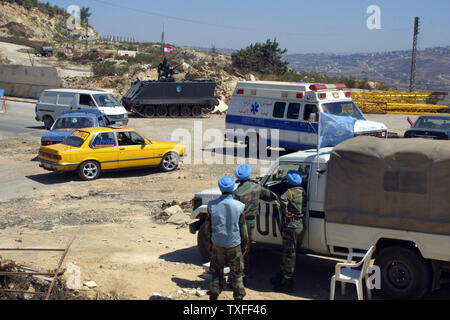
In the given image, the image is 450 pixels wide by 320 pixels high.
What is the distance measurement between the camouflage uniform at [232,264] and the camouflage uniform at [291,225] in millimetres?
721

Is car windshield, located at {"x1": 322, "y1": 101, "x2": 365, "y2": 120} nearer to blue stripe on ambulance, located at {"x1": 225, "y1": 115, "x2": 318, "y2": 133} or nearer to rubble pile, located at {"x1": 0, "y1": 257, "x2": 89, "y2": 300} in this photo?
blue stripe on ambulance, located at {"x1": 225, "y1": 115, "x2": 318, "y2": 133}

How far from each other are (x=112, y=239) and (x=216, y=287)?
11.5ft

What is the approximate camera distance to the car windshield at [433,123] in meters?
16.5

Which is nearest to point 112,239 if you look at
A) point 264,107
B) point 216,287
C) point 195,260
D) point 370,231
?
point 195,260

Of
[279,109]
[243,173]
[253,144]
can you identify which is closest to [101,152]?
[253,144]

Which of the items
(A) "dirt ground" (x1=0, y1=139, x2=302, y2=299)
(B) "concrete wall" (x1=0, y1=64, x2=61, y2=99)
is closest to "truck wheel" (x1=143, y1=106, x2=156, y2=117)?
(B) "concrete wall" (x1=0, y1=64, x2=61, y2=99)

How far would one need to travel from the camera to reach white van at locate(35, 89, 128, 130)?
76.7 feet

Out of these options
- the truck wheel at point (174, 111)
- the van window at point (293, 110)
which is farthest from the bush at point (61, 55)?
the van window at point (293, 110)

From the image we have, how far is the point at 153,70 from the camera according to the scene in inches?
1636

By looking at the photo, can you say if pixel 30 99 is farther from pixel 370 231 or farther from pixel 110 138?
pixel 370 231

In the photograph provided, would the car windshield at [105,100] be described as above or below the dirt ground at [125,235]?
above

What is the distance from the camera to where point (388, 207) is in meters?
6.27

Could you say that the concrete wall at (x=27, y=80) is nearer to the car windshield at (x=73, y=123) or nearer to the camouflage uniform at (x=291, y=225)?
the car windshield at (x=73, y=123)

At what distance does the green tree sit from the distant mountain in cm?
4582
